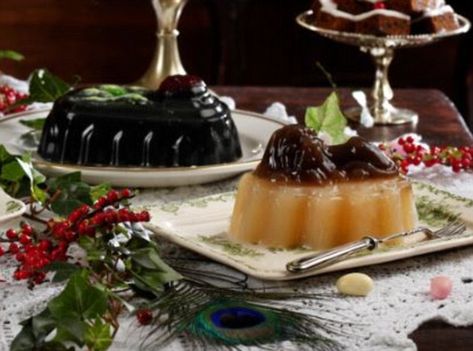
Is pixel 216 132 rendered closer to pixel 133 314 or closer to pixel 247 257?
pixel 247 257

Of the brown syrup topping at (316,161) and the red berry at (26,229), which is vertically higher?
the brown syrup topping at (316,161)

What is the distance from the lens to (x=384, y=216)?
1.25 metres

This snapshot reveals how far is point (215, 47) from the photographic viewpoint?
3.34m

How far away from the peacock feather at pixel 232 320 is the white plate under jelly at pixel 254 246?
41 millimetres

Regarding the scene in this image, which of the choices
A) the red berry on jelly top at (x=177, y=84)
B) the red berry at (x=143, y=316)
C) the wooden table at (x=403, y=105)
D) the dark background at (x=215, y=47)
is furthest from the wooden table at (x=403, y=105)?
the dark background at (x=215, y=47)

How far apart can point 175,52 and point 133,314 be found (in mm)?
1147

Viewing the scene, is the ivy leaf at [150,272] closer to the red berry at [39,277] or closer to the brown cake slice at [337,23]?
the red berry at [39,277]

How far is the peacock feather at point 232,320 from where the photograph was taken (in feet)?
3.28

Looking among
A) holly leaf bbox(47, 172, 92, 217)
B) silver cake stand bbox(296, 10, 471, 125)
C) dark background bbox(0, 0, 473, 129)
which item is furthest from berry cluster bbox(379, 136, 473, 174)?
dark background bbox(0, 0, 473, 129)

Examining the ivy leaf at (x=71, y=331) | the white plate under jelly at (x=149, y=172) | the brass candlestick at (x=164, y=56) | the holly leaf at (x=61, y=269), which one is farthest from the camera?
the brass candlestick at (x=164, y=56)

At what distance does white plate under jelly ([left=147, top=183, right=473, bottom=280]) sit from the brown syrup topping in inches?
2.9

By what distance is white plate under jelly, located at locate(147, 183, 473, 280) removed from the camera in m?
1.16

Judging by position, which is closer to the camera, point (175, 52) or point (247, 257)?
point (247, 257)

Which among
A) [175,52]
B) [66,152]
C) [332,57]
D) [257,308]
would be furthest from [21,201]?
[332,57]
